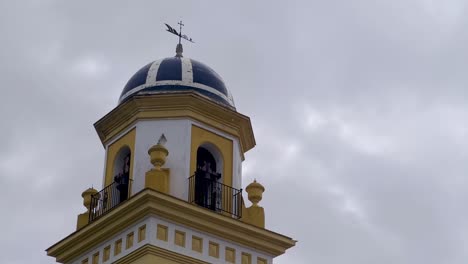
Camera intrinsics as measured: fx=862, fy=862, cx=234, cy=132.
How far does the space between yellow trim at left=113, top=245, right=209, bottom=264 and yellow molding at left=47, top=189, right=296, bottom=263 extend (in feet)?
2.42

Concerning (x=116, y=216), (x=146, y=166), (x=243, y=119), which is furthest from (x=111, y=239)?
(x=243, y=119)

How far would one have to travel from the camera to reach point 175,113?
65.7ft

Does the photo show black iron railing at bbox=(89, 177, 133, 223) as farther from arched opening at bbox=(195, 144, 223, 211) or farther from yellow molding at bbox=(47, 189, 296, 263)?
arched opening at bbox=(195, 144, 223, 211)

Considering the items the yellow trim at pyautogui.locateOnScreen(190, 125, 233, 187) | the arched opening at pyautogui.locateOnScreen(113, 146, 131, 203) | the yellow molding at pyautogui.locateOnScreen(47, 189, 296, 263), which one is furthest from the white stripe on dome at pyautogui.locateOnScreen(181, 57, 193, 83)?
the yellow molding at pyautogui.locateOnScreen(47, 189, 296, 263)

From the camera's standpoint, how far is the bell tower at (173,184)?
1802cm

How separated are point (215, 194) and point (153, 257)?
2.80 meters

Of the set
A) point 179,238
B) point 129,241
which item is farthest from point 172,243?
point 129,241

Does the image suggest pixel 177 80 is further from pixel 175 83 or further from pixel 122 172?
pixel 122 172

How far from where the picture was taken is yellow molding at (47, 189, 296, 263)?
1791 centimetres

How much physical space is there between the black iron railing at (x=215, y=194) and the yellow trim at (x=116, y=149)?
5.68 feet

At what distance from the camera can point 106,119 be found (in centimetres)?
2097

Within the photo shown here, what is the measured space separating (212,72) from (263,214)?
13.1 ft

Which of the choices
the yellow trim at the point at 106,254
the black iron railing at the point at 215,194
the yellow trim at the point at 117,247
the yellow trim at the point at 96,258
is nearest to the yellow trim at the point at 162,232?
the yellow trim at the point at 117,247

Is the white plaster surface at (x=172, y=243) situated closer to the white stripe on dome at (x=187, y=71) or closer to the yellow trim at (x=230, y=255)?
the yellow trim at (x=230, y=255)
